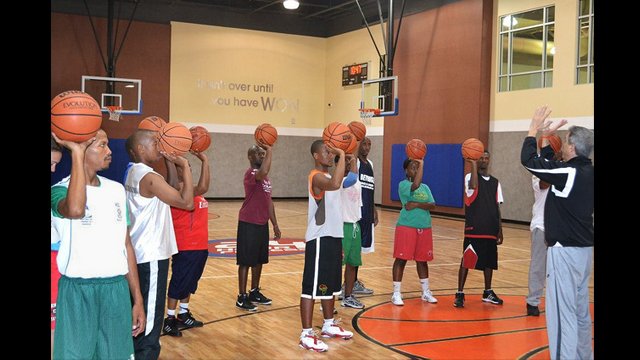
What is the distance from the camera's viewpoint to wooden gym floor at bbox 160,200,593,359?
466 cm

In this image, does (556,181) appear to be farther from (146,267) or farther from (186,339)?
(186,339)

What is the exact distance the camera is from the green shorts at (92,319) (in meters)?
2.69

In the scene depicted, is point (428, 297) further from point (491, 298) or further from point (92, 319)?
point (92, 319)

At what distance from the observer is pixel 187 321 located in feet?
17.2

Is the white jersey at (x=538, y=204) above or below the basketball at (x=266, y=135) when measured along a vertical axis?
below

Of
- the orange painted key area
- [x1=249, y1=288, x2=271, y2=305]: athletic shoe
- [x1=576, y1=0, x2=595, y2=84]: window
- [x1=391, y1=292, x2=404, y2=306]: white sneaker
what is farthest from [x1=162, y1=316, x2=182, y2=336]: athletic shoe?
[x1=576, y1=0, x2=595, y2=84]: window

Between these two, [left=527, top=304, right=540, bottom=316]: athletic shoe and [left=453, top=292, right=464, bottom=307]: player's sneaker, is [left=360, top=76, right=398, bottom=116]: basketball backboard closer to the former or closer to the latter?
[left=453, top=292, right=464, bottom=307]: player's sneaker

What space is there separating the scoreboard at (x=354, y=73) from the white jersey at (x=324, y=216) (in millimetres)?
15257

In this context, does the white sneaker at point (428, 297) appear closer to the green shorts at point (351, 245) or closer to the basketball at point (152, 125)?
the green shorts at point (351, 245)

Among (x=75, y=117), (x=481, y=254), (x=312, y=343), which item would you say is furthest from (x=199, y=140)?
(x=481, y=254)

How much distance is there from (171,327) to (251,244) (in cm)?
119

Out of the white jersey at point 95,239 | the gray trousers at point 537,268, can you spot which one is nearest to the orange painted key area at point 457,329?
the gray trousers at point 537,268

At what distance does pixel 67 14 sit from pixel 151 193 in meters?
16.0

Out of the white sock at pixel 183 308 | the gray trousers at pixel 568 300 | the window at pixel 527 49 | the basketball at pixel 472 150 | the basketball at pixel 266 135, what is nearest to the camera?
the gray trousers at pixel 568 300
